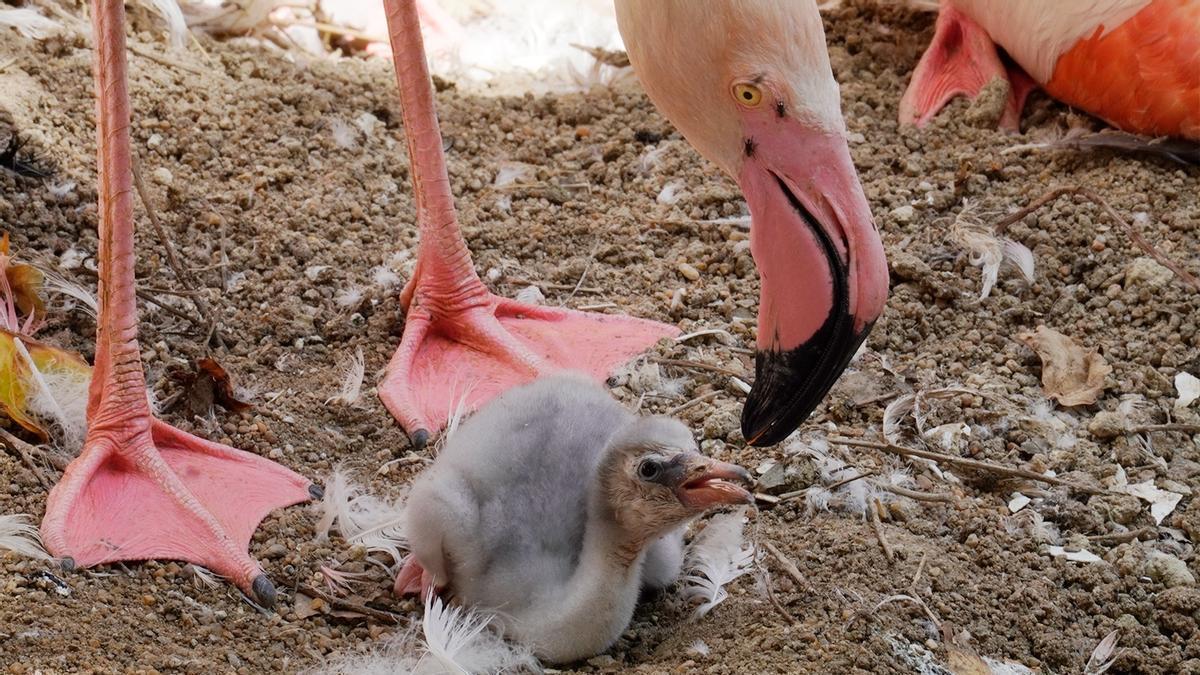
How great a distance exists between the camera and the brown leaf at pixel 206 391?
9.33 feet

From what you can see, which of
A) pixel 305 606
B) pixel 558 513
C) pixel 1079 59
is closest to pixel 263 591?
pixel 305 606

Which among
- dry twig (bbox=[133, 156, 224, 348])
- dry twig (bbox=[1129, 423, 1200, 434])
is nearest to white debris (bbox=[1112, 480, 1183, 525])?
dry twig (bbox=[1129, 423, 1200, 434])

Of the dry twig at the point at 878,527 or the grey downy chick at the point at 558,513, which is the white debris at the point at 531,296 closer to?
the grey downy chick at the point at 558,513

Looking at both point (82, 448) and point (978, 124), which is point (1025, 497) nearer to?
point (978, 124)

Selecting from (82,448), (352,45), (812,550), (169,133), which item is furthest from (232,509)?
(352,45)

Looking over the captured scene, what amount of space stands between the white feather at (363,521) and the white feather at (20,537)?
1.61 feet

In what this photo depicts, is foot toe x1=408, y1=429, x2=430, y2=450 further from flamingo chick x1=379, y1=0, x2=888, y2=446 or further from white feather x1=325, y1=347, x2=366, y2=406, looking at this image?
flamingo chick x1=379, y1=0, x2=888, y2=446

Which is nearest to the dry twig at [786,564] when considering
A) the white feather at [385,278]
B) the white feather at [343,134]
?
the white feather at [385,278]

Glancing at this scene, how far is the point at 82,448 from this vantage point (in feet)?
8.82

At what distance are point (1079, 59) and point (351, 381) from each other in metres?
1.97

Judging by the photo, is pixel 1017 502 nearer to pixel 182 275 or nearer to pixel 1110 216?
pixel 1110 216

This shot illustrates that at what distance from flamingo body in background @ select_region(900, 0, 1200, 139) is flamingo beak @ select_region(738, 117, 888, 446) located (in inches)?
58.7

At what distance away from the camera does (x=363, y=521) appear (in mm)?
2588

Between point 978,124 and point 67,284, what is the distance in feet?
7.42
